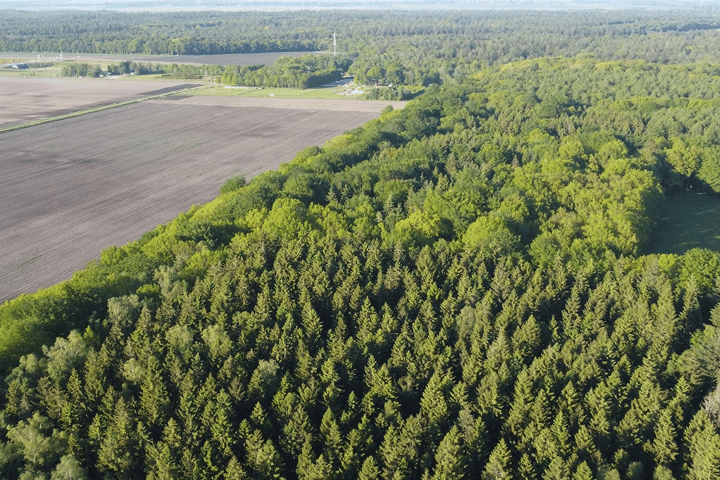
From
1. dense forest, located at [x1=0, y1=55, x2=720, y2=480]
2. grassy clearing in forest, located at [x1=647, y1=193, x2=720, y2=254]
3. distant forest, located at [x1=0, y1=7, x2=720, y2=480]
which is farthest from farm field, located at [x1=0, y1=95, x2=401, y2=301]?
grassy clearing in forest, located at [x1=647, y1=193, x2=720, y2=254]

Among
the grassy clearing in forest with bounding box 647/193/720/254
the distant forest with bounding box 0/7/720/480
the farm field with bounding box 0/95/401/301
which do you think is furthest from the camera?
the grassy clearing in forest with bounding box 647/193/720/254

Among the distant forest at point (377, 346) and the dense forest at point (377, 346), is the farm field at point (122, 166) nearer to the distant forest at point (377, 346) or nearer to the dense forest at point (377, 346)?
the distant forest at point (377, 346)

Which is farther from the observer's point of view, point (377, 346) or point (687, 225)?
point (687, 225)

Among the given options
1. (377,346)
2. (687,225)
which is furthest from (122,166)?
(687,225)

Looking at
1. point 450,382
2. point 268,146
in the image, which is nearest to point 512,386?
point 450,382

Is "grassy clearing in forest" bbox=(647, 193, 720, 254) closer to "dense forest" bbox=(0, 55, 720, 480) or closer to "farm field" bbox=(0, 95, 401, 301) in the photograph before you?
"dense forest" bbox=(0, 55, 720, 480)

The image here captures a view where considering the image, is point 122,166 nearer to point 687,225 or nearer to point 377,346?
point 377,346

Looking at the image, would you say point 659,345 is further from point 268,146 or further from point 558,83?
point 558,83
